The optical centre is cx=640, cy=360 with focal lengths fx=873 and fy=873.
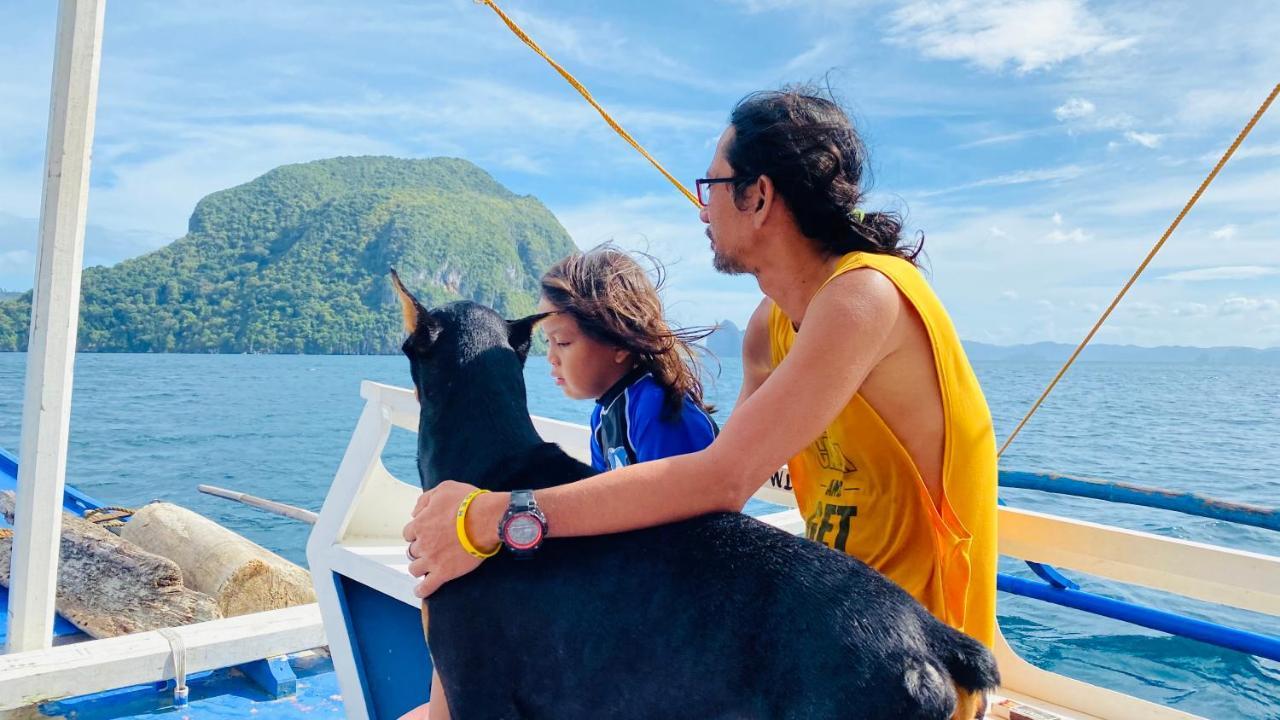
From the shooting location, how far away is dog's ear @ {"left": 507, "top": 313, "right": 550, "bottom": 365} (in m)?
2.42

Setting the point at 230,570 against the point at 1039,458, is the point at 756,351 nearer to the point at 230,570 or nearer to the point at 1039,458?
the point at 230,570

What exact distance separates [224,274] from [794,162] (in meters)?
107

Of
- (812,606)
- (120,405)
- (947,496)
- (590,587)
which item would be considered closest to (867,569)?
(812,606)

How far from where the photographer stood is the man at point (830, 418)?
1685 millimetres

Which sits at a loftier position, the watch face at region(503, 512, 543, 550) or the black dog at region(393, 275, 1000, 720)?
the watch face at region(503, 512, 543, 550)

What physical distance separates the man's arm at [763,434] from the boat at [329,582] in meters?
1.30

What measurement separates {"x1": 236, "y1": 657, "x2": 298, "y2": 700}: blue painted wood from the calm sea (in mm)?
1713

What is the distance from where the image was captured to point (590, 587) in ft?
5.66

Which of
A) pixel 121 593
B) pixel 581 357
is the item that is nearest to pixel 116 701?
pixel 121 593

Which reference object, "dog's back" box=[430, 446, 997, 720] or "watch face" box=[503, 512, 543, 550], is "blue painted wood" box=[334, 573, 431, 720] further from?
"watch face" box=[503, 512, 543, 550]

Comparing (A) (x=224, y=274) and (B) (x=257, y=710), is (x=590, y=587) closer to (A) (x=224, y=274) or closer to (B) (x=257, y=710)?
(B) (x=257, y=710)

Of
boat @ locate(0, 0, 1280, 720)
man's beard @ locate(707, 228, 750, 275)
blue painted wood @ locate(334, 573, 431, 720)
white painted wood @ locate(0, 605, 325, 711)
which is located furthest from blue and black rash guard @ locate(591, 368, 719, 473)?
white painted wood @ locate(0, 605, 325, 711)

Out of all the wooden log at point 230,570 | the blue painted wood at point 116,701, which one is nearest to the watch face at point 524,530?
the blue painted wood at point 116,701

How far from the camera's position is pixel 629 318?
2.78 meters
